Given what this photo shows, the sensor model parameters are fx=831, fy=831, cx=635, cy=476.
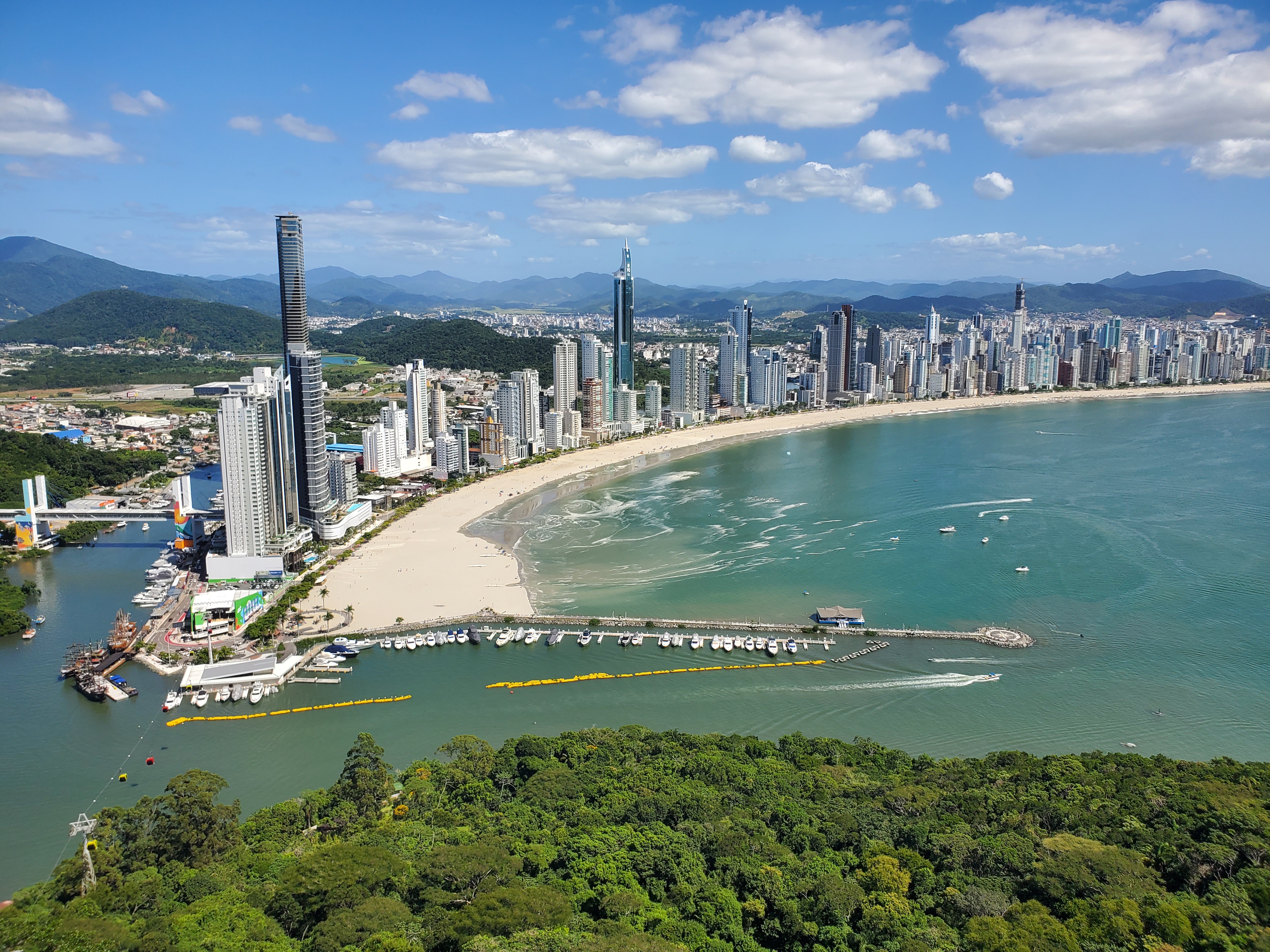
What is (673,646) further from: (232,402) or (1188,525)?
(1188,525)

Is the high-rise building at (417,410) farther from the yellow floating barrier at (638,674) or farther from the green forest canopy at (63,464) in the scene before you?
the yellow floating barrier at (638,674)

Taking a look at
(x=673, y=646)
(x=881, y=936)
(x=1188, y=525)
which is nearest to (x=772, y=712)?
(x=673, y=646)

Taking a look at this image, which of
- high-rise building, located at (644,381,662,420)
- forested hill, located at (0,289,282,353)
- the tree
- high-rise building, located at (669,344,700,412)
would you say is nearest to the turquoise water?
the tree

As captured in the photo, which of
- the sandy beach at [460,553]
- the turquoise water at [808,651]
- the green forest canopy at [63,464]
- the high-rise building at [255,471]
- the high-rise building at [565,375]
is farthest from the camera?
the high-rise building at [565,375]

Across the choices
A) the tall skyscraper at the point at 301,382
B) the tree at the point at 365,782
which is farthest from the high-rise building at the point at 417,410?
the tree at the point at 365,782

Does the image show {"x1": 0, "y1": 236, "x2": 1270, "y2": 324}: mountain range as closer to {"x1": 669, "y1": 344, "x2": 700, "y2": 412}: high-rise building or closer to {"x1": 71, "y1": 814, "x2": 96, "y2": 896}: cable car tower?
{"x1": 669, "y1": 344, "x2": 700, "y2": 412}: high-rise building

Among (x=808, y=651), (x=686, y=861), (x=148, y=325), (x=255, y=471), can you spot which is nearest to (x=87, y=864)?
(x=686, y=861)

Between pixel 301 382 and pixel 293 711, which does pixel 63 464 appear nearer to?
pixel 301 382

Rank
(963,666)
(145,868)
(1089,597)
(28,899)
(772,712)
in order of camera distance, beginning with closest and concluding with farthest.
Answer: (28,899), (145,868), (772,712), (963,666), (1089,597)
